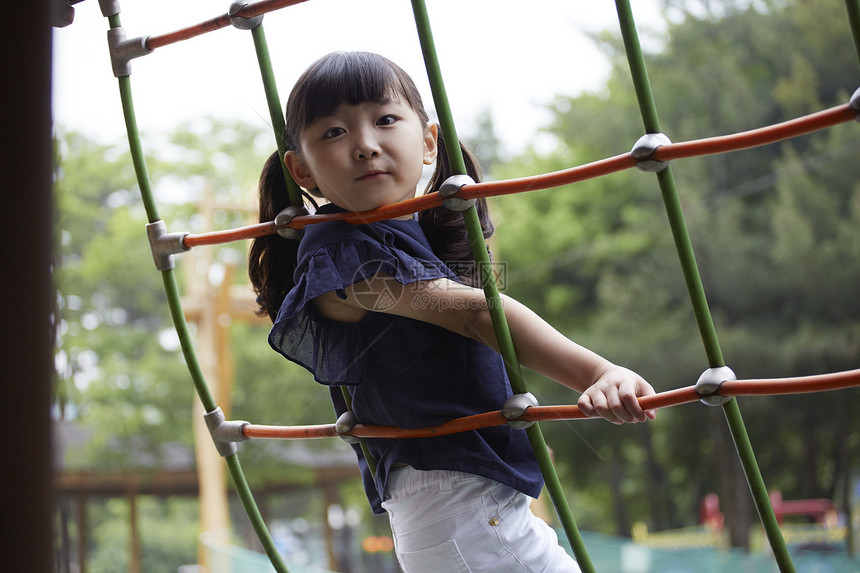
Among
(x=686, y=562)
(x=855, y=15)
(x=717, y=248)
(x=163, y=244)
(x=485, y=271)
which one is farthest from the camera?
(x=717, y=248)

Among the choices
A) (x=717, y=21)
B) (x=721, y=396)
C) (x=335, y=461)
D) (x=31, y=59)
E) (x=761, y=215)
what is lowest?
(x=335, y=461)

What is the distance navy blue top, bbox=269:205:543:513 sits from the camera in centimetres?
62

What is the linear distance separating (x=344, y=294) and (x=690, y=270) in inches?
9.3

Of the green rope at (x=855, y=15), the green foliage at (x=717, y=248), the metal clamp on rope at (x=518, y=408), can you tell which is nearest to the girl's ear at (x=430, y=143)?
the metal clamp on rope at (x=518, y=408)

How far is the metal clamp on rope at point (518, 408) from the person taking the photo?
0.59 m

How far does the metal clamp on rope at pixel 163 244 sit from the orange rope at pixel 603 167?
0.12 metres

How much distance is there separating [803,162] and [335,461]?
14.1ft

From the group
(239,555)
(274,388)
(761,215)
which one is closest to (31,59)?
(239,555)

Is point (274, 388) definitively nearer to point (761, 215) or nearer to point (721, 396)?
point (761, 215)

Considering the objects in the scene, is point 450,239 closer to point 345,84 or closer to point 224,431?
point 345,84

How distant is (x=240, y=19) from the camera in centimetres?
71

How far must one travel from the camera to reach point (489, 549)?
2.06 ft

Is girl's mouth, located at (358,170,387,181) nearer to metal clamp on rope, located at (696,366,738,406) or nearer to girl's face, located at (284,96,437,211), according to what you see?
girl's face, located at (284,96,437,211)

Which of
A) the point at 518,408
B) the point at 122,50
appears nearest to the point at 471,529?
the point at 518,408
